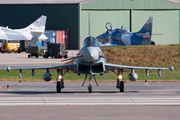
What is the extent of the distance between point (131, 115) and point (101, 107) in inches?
82.2

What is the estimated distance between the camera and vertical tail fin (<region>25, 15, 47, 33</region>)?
270 ft

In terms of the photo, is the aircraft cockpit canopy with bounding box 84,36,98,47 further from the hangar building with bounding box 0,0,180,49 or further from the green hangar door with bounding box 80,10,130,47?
the green hangar door with bounding box 80,10,130,47

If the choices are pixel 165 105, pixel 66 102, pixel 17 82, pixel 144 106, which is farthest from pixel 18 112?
pixel 17 82

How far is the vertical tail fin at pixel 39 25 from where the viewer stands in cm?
8219

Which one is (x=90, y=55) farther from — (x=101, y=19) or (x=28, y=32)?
(x=28, y=32)

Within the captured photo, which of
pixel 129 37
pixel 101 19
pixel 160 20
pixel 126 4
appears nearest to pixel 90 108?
pixel 129 37

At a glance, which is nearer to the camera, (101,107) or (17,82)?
(101,107)

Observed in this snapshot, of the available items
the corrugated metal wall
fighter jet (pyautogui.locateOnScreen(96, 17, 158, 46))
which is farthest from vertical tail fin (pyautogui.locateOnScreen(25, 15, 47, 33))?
fighter jet (pyautogui.locateOnScreen(96, 17, 158, 46))

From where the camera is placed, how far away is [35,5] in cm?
8625

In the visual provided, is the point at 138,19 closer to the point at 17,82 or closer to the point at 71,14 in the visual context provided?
the point at 71,14

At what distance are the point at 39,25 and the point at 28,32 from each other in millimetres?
3433

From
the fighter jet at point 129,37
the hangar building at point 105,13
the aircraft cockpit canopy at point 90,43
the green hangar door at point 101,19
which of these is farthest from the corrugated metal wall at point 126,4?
the aircraft cockpit canopy at point 90,43

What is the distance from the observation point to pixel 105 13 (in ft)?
273

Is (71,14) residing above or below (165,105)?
above
